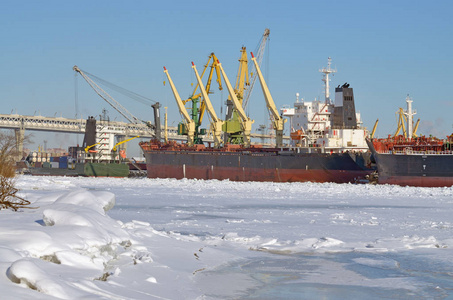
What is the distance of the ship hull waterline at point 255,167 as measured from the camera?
141 feet

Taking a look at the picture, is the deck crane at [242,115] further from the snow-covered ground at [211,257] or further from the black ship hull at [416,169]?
the snow-covered ground at [211,257]

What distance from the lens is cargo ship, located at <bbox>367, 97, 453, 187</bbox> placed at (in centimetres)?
3662

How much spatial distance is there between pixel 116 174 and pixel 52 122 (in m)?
86.0

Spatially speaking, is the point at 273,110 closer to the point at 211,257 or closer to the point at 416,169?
the point at 416,169

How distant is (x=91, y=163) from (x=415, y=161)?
36.3 metres

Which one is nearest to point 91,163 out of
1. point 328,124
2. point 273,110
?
point 273,110

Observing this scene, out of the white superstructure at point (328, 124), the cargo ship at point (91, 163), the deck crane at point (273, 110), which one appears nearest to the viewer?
the white superstructure at point (328, 124)

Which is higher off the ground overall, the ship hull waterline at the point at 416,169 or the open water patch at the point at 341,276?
the ship hull waterline at the point at 416,169

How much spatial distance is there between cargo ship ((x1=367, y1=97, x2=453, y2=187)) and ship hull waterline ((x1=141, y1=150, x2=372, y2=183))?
11.2 ft

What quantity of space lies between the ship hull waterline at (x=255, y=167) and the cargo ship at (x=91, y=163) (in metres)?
5.96

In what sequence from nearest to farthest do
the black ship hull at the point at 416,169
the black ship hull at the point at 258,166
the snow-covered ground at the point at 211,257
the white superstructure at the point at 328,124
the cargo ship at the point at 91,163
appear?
the snow-covered ground at the point at 211,257 → the black ship hull at the point at 416,169 → the black ship hull at the point at 258,166 → the white superstructure at the point at 328,124 → the cargo ship at the point at 91,163

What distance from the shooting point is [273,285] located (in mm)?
8414

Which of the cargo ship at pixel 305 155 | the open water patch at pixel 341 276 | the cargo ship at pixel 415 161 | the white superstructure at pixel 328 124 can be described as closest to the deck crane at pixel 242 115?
the cargo ship at pixel 305 155

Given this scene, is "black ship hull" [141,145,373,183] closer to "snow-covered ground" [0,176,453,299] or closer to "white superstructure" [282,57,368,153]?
"white superstructure" [282,57,368,153]
